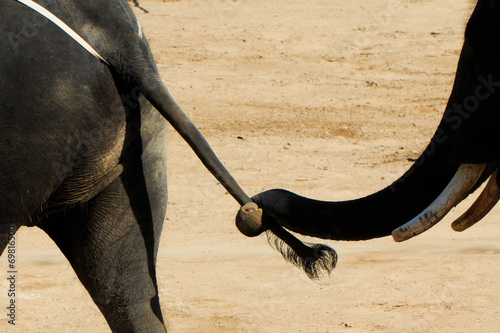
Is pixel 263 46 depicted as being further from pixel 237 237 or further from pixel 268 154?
pixel 237 237

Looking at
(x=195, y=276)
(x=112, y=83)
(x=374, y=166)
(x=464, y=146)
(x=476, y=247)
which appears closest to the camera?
(x=464, y=146)

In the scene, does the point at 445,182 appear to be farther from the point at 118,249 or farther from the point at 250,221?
the point at 118,249

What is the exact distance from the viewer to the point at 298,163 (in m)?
8.17

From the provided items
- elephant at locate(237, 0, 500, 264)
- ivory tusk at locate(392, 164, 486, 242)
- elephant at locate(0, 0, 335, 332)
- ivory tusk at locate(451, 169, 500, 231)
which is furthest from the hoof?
ivory tusk at locate(451, 169, 500, 231)

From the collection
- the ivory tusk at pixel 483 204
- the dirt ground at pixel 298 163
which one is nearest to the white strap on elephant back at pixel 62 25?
the ivory tusk at pixel 483 204

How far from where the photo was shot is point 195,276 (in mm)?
5812

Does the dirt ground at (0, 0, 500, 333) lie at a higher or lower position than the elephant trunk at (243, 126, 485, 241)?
lower

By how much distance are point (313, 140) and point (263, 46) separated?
3.52 m

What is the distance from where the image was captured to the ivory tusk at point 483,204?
2648 mm

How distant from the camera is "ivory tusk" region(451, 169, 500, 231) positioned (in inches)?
104

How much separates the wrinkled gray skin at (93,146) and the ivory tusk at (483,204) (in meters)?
0.74

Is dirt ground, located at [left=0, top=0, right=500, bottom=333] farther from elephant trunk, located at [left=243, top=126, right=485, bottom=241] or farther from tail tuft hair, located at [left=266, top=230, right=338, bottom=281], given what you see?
elephant trunk, located at [left=243, top=126, right=485, bottom=241]

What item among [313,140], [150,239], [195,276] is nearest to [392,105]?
[313,140]

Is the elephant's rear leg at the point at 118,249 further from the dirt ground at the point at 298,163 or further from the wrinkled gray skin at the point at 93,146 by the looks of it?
the dirt ground at the point at 298,163
